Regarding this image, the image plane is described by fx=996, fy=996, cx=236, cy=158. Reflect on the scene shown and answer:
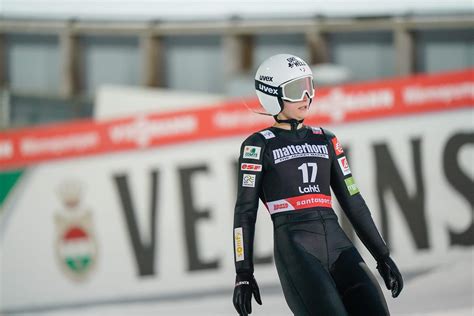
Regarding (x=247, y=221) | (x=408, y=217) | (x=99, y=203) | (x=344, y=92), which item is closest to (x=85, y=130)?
(x=99, y=203)

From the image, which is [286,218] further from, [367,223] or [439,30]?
[439,30]

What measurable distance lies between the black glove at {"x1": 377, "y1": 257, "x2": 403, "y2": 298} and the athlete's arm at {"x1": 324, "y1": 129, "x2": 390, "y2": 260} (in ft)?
0.13

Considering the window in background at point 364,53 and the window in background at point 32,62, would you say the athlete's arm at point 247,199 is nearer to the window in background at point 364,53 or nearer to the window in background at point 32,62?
the window in background at point 364,53

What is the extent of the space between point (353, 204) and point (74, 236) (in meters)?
7.80

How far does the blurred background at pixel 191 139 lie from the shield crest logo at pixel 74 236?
0.02 meters

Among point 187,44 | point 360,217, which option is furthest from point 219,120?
point 360,217

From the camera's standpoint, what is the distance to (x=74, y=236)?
12352 millimetres

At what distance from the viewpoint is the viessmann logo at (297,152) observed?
4.92 metres

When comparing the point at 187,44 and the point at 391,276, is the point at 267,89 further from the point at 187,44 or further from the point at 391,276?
the point at 187,44

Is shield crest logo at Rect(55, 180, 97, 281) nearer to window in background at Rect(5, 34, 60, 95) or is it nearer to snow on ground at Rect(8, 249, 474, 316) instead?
snow on ground at Rect(8, 249, 474, 316)

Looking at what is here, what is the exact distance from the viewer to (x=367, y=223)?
196 inches

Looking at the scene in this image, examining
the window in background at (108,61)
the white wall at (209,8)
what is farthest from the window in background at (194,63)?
the window in background at (108,61)

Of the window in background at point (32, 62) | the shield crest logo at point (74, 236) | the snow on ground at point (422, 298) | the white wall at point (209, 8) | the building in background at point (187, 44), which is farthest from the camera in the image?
the window in background at point (32, 62)

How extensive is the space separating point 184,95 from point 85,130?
1396 mm
